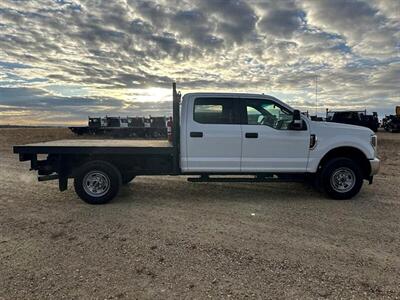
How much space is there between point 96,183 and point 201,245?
9.67 ft

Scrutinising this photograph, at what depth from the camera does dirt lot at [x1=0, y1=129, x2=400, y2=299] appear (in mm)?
3402

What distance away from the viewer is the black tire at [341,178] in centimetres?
666

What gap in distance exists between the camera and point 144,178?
9117 millimetres

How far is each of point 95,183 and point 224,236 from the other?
3.00 meters

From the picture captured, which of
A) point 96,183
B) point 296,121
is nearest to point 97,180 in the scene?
point 96,183

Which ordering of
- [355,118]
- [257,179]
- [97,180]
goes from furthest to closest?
1. [355,118]
2. [257,179]
3. [97,180]

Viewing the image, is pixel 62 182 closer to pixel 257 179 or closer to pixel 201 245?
pixel 201 245

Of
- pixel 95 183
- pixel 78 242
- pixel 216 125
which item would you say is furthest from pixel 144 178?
pixel 78 242

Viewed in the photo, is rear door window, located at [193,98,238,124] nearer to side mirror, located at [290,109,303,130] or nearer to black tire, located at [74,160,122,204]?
side mirror, located at [290,109,303,130]

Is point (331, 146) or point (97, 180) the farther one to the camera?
point (331, 146)

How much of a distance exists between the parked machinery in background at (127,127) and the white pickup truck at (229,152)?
1921cm

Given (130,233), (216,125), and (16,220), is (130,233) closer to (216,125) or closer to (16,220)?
(16,220)

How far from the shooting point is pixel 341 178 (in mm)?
6754

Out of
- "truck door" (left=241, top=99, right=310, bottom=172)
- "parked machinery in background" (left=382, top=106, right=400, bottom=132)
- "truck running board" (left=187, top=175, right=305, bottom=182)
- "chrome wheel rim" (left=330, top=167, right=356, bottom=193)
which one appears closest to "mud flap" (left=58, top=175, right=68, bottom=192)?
"truck running board" (left=187, top=175, right=305, bottom=182)
